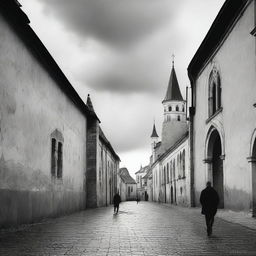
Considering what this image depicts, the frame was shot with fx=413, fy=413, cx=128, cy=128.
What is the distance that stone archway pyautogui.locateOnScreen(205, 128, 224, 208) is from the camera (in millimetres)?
23281

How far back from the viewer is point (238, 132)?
1733 cm

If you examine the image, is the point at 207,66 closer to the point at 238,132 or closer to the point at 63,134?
the point at 238,132

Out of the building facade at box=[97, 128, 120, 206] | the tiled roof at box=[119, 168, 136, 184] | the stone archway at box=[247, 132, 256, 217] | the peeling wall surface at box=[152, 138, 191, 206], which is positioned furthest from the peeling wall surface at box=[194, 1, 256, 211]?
the tiled roof at box=[119, 168, 136, 184]

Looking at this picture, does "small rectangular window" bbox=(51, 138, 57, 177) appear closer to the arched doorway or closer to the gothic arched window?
the gothic arched window

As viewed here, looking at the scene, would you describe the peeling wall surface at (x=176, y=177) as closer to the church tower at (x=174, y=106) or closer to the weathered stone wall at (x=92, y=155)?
the weathered stone wall at (x=92, y=155)

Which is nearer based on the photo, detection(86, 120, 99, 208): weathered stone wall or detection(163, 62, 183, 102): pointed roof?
detection(86, 120, 99, 208): weathered stone wall

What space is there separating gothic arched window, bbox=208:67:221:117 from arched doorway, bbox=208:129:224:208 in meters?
1.82

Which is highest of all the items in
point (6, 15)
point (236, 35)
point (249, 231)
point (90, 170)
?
point (236, 35)

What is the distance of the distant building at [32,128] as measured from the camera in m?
11.2

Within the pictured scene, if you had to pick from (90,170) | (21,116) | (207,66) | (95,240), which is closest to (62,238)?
(95,240)

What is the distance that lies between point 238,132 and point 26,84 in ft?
29.7

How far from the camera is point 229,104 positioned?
1877cm

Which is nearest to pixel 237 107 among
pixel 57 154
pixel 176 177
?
pixel 57 154

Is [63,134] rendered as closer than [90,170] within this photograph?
Yes
